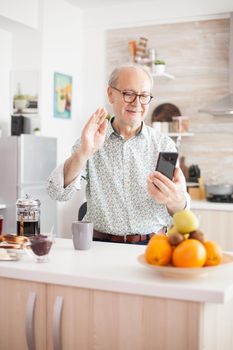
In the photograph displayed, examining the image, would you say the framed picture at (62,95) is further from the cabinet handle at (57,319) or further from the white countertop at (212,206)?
the cabinet handle at (57,319)

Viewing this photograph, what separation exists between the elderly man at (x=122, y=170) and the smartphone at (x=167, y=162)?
0.06m

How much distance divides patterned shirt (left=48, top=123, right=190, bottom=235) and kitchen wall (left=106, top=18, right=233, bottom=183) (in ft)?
8.65

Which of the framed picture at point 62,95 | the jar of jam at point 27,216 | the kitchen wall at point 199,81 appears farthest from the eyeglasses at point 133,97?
the framed picture at point 62,95

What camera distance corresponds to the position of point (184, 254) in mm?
1545

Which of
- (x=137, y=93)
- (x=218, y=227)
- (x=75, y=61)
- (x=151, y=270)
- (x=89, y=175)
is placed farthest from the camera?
(x=75, y=61)

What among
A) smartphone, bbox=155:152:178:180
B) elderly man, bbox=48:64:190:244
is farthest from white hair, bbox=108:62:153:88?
smartphone, bbox=155:152:178:180

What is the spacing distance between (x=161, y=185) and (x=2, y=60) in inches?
142

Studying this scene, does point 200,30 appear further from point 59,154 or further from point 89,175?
point 89,175

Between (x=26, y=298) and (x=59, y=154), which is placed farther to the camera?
(x=59, y=154)

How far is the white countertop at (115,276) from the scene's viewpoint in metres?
1.51

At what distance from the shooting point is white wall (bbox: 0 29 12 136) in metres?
5.19

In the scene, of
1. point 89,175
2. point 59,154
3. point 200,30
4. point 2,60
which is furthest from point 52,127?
point 89,175

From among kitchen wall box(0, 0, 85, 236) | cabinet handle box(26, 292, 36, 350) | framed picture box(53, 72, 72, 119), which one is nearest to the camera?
cabinet handle box(26, 292, 36, 350)

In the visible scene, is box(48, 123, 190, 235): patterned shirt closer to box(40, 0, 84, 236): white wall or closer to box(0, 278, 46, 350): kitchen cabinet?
box(0, 278, 46, 350): kitchen cabinet
